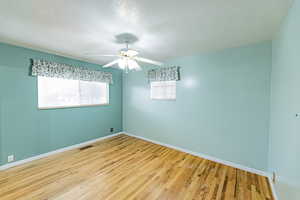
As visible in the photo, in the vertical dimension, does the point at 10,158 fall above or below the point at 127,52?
below

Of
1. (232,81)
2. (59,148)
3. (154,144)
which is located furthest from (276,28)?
(59,148)

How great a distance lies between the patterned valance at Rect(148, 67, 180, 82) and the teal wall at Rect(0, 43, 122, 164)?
1853 millimetres

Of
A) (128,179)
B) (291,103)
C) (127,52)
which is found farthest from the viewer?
(128,179)

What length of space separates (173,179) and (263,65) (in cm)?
241

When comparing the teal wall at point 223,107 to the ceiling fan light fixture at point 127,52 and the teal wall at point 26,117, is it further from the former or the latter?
the teal wall at point 26,117

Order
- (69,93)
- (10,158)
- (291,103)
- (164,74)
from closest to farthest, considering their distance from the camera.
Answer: (291,103)
(10,158)
(69,93)
(164,74)

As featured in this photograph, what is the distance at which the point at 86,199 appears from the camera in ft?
5.29

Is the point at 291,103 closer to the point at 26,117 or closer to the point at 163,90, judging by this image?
the point at 163,90

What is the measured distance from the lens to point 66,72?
2980 mm

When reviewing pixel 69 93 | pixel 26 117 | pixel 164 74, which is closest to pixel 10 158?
pixel 26 117

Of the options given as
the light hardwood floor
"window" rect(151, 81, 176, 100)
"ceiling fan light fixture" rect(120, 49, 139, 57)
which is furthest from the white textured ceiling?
the light hardwood floor

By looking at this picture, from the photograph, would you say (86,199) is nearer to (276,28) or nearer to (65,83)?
(65,83)

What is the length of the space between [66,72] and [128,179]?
2.72m

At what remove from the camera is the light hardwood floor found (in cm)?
170
